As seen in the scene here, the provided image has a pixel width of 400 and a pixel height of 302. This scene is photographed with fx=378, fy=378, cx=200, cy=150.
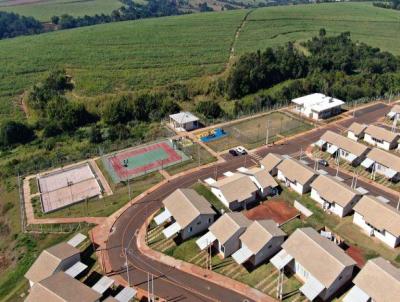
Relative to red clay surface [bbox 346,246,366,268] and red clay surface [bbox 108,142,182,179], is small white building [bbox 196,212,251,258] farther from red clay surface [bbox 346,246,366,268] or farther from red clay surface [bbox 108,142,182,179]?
red clay surface [bbox 108,142,182,179]

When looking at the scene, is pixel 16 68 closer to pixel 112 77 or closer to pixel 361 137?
pixel 112 77

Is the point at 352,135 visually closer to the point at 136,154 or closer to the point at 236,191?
the point at 236,191

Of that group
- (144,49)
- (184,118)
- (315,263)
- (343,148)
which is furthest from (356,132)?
(144,49)

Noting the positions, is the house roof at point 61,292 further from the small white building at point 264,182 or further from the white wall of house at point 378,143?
the white wall of house at point 378,143

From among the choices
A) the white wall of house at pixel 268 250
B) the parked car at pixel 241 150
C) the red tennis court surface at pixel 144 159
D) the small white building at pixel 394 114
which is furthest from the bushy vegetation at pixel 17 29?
the white wall of house at pixel 268 250

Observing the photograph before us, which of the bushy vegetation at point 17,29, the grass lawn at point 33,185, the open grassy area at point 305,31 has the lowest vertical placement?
the grass lawn at point 33,185

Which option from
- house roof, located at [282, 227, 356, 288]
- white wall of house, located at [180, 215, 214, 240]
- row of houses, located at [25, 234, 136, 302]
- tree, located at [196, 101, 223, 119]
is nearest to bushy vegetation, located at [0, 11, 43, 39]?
tree, located at [196, 101, 223, 119]

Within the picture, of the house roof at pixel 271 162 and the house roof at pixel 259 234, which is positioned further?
the house roof at pixel 271 162
